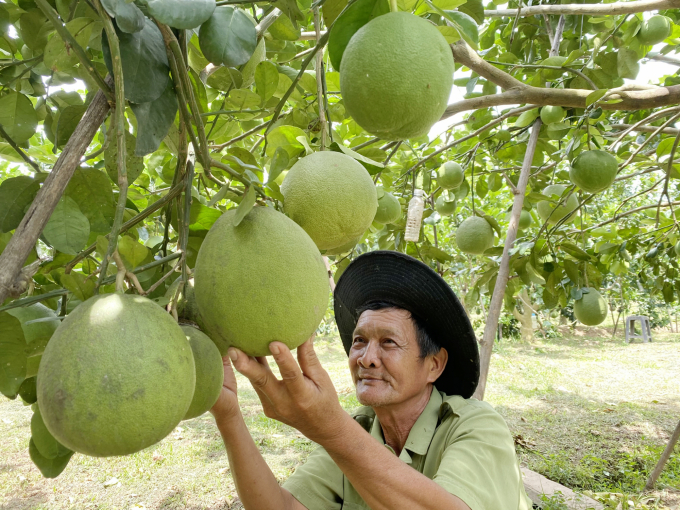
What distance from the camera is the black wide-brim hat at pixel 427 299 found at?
2.04 meters

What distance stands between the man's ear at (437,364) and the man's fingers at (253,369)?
48.8 inches

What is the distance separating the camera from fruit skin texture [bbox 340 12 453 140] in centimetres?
76

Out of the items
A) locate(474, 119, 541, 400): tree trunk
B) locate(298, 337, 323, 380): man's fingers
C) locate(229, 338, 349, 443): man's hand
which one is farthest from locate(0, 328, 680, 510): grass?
locate(298, 337, 323, 380): man's fingers

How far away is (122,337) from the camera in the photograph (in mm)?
582

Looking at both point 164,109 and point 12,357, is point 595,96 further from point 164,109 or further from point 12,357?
point 12,357

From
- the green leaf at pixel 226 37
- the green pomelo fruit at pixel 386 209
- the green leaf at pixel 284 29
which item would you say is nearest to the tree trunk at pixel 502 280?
the green pomelo fruit at pixel 386 209

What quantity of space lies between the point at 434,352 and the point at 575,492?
2.49 metres

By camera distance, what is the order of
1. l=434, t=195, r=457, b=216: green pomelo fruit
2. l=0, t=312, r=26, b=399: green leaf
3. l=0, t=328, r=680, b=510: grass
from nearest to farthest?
l=0, t=312, r=26, b=399: green leaf < l=434, t=195, r=457, b=216: green pomelo fruit < l=0, t=328, r=680, b=510: grass

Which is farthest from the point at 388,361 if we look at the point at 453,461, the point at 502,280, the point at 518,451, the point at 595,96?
the point at 518,451

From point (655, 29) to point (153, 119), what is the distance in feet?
8.02

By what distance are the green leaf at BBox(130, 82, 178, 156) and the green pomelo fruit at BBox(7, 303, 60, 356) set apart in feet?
1.04

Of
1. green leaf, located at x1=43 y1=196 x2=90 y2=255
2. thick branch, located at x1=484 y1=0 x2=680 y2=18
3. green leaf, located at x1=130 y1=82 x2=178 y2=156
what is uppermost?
thick branch, located at x1=484 y1=0 x2=680 y2=18

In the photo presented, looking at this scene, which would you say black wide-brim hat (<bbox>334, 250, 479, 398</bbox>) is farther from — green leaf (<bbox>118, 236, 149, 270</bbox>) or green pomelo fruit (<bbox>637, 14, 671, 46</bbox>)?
green pomelo fruit (<bbox>637, 14, 671, 46</bbox>)

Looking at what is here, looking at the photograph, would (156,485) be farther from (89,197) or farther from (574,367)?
(574,367)
